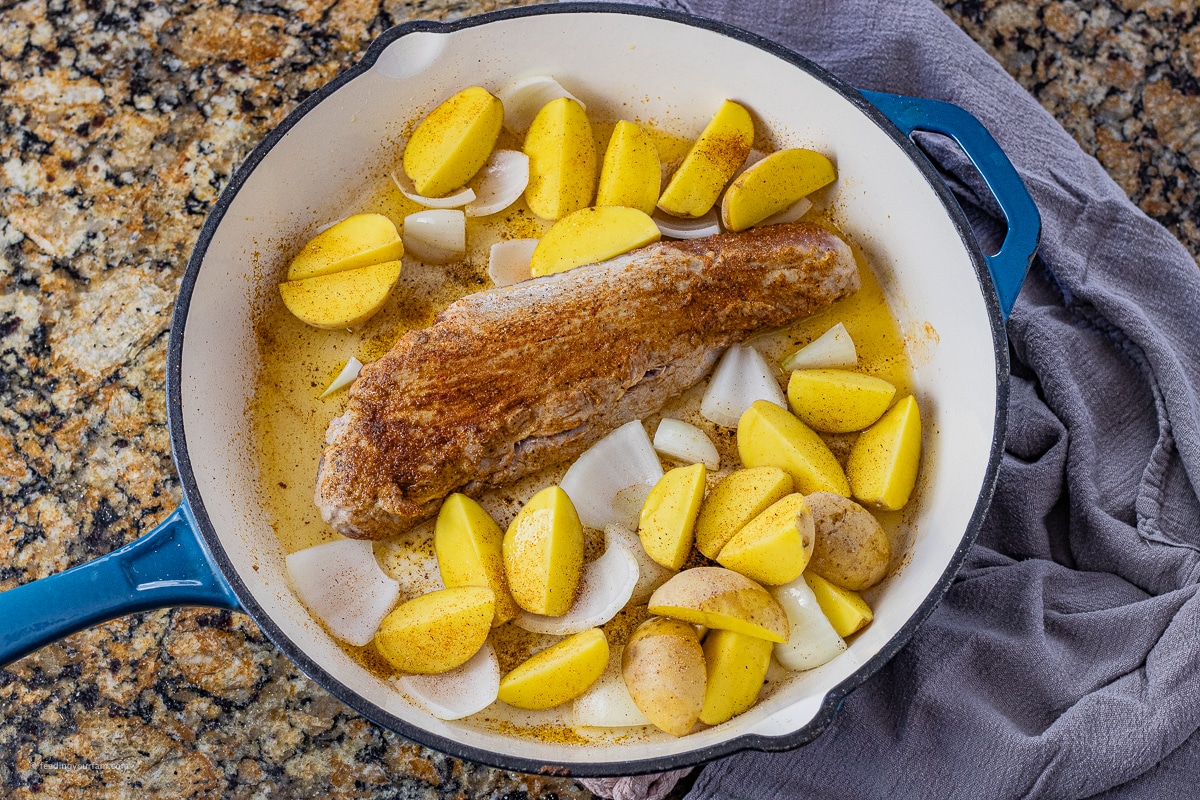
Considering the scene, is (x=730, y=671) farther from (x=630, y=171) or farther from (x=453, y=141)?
(x=453, y=141)

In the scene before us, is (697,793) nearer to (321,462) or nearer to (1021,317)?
(321,462)

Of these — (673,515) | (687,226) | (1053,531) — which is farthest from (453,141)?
(1053,531)

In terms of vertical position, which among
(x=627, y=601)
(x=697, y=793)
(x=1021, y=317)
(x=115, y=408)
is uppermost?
(x=1021, y=317)

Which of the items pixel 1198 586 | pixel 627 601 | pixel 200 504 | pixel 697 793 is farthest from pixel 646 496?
pixel 1198 586

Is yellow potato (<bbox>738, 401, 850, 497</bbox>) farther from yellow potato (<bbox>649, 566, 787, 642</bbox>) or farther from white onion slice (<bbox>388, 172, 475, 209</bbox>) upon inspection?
white onion slice (<bbox>388, 172, 475, 209</bbox>)

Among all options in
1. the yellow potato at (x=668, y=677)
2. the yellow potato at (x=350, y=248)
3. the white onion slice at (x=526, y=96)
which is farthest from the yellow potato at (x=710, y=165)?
the yellow potato at (x=668, y=677)

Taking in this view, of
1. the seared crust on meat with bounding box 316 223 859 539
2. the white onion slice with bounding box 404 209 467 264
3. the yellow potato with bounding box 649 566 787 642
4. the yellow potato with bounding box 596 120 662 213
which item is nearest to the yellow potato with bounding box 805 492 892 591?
the yellow potato with bounding box 649 566 787 642
